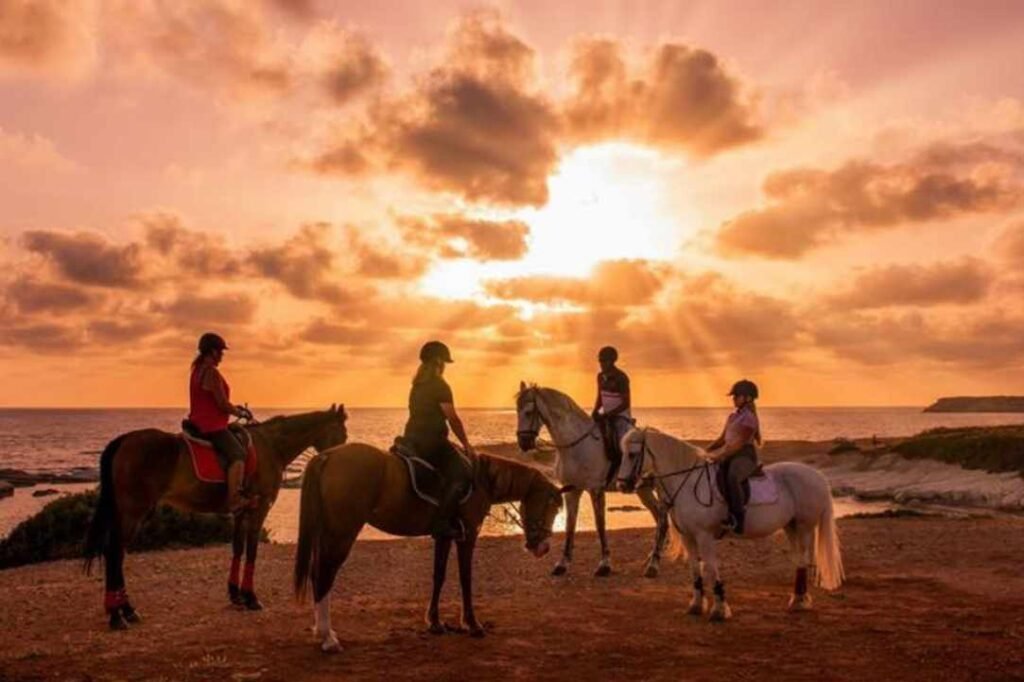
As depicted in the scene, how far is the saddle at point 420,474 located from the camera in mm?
9438

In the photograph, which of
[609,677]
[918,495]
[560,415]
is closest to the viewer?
[609,677]

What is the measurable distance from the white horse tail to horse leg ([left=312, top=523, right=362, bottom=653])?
270 inches

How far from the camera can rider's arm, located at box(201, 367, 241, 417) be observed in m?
10.8

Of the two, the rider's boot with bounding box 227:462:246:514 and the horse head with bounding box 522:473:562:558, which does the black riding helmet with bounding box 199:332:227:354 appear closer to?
the rider's boot with bounding box 227:462:246:514

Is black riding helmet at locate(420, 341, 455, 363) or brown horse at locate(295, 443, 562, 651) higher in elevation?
black riding helmet at locate(420, 341, 455, 363)

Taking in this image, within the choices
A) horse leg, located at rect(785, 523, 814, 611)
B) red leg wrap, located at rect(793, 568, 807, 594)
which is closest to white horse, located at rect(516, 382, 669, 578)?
horse leg, located at rect(785, 523, 814, 611)

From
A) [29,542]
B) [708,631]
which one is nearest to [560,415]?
[708,631]

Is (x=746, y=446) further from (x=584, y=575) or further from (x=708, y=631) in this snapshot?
(x=584, y=575)

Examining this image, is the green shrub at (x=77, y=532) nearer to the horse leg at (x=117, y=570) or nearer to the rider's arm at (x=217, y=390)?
the horse leg at (x=117, y=570)

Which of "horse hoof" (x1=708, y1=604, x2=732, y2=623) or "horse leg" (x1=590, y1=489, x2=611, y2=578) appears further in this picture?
"horse leg" (x1=590, y1=489, x2=611, y2=578)

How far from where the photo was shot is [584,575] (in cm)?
1432

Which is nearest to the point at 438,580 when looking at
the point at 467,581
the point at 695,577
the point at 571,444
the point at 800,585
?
the point at 467,581

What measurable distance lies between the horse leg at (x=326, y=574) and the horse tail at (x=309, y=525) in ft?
0.29

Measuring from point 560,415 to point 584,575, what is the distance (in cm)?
298
